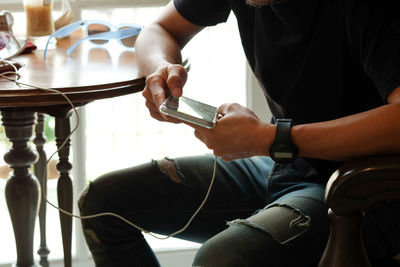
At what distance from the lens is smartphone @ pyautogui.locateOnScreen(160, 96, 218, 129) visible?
1.01 meters

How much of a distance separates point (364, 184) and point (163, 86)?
1.48 feet

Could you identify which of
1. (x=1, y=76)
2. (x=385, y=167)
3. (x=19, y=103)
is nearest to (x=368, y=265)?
(x=385, y=167)

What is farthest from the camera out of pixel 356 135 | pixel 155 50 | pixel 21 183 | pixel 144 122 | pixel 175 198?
pixel 144 122

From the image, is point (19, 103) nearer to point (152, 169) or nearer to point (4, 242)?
point (152, 169)

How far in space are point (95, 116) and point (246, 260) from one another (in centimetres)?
116

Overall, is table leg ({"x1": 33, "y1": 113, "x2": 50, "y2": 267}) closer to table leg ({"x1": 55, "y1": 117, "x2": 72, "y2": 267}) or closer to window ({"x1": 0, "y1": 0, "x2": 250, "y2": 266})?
window ({"x1": 0, "y1": 0, "x2": 250, "y2": 266})

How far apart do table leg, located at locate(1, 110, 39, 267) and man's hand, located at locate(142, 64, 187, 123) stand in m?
0.40

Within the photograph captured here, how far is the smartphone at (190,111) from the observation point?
3.32 feet

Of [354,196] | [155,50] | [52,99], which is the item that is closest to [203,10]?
[155,50]

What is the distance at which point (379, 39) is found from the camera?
3.27 feet

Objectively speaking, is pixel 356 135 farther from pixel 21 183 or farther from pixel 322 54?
pixel 21 183

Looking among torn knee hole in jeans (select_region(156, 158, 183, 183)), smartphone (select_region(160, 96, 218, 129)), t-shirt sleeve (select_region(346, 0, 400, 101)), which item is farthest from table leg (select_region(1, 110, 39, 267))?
t-shirt sleeve (select_region(346, 0, 400, 101))

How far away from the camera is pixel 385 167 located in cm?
87

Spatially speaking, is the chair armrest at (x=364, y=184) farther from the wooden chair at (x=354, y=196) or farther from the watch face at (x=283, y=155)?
the watch face at (x=283, y=155)
